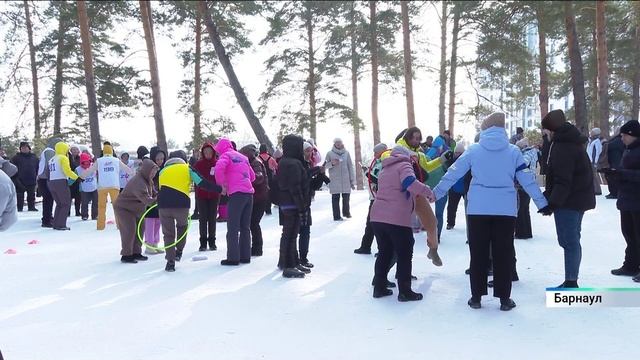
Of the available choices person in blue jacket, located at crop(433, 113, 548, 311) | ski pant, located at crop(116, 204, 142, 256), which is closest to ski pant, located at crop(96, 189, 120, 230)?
ski pant, located at crop(116, 204, 142, 256)

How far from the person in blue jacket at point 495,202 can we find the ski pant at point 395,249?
0.66 m

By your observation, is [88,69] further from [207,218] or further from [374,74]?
[374,74]

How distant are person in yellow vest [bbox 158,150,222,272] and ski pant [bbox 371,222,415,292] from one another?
108 inches

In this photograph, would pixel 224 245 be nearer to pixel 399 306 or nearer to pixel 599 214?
pixel 399 306

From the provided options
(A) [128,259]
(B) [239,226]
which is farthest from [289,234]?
(A) [128,259]

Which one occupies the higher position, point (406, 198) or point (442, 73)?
point (442, 73)

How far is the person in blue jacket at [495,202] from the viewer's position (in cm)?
539

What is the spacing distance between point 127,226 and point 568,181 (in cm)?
608

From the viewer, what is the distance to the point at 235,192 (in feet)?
25.8

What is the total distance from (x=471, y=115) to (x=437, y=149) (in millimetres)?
18881

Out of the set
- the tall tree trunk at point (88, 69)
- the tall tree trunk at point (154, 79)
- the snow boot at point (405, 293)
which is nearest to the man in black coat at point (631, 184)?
the snow boot at point (405, 293)

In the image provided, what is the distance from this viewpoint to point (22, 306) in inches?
239

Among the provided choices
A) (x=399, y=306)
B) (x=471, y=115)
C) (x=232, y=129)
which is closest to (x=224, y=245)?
(x=399, y=306)

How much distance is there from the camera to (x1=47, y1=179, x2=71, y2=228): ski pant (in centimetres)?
1199
